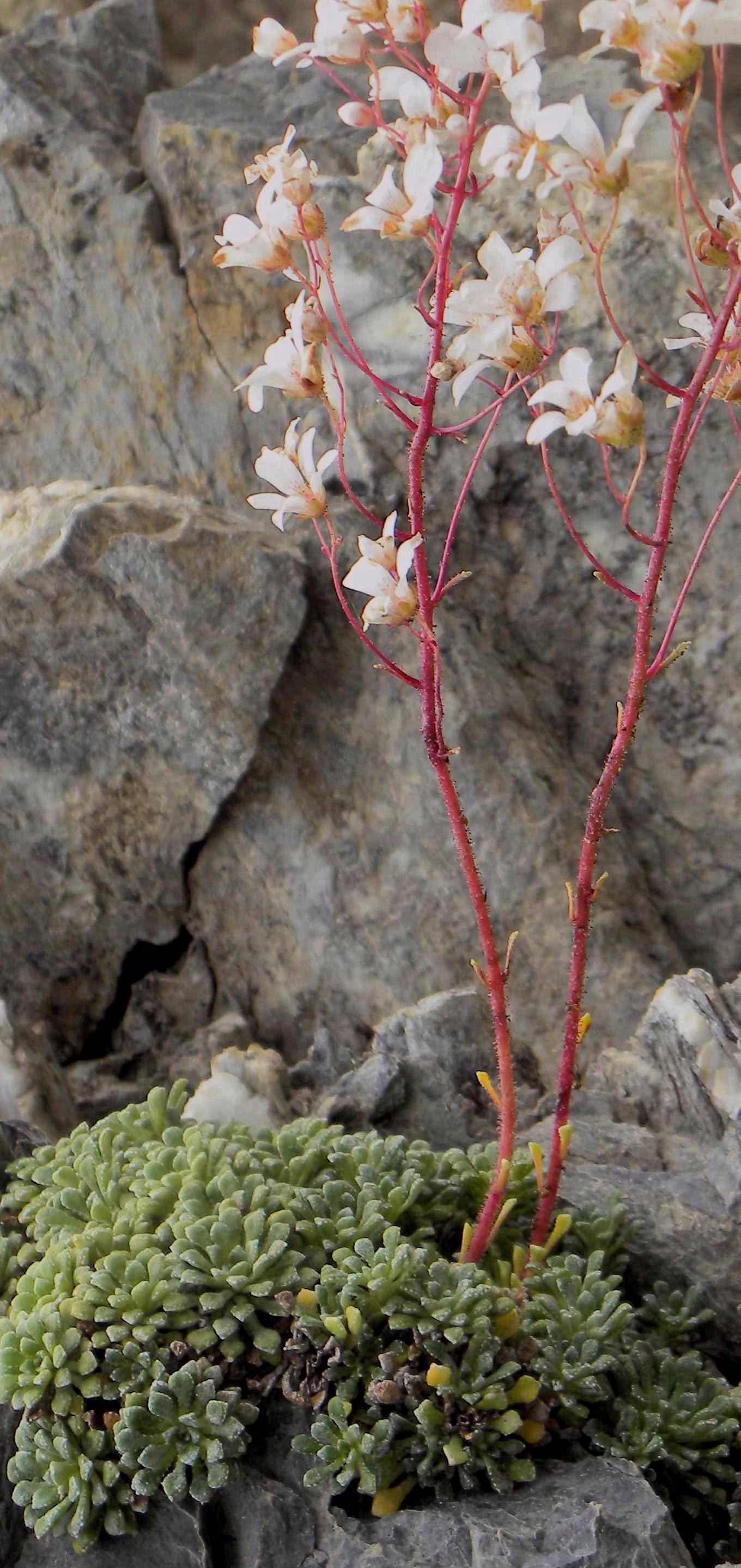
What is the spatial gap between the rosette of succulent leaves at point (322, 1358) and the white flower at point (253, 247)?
1367 millimetres

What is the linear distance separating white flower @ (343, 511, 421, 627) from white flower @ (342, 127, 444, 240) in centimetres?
34

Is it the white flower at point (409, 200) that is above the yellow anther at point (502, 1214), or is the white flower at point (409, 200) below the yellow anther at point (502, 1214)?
above

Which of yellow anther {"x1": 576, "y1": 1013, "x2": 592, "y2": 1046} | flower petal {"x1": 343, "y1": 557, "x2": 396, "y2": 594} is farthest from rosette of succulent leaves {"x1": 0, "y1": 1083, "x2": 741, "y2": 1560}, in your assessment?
flower petal {"x1": 343, "y1": 557, "x2": 396, "y2": 594}

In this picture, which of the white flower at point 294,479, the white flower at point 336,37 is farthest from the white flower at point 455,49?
the white flower at point 294,479

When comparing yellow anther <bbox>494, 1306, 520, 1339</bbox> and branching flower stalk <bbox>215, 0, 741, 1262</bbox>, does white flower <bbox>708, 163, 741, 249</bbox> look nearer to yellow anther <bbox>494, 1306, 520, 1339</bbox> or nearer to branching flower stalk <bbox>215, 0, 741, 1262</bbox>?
branching flower stalk <bbox>215, 0, 741, 1262</bbox>

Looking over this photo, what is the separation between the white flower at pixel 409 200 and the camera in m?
1.49

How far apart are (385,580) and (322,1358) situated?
1.14m

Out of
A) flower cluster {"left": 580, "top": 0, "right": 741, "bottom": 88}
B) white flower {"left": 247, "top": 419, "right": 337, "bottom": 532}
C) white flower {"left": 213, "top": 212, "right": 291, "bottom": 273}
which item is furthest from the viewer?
white flower {"left": 247, "top": 419, "right": 337, "bottom": 532}

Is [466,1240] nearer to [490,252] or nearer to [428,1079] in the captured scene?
[428,1079]

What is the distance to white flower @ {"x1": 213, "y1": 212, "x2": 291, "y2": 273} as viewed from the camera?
1626mm

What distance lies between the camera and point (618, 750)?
5.79 ft

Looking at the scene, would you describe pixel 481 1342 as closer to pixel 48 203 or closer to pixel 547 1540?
pixel 547 1540

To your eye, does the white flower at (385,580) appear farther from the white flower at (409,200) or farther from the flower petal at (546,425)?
the white flower at (409,200)

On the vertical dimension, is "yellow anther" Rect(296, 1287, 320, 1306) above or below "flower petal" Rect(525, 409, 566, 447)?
below
